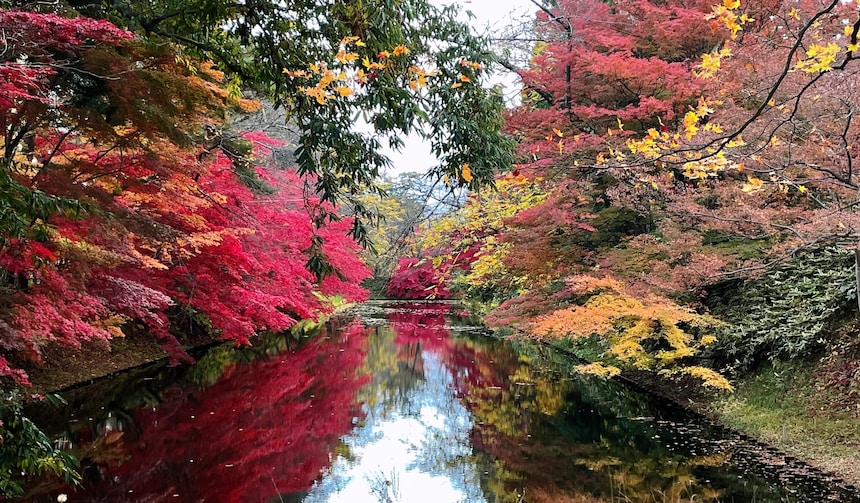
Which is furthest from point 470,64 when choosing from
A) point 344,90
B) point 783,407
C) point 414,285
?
point 414,285

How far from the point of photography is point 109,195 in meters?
7.57

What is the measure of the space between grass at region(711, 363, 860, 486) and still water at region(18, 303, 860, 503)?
27 cm

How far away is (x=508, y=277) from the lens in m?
11.6

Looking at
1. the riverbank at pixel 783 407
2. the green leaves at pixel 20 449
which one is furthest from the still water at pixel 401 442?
the green leaves at pixel 20 449

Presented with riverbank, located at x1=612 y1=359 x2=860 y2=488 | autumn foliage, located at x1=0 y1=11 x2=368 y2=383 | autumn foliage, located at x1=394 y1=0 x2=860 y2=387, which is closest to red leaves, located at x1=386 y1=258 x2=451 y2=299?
autumn foliage, located at x1=0 y1=11 x2=368 y2=383

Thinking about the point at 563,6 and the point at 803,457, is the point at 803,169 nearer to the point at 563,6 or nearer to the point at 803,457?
the point at 803,457

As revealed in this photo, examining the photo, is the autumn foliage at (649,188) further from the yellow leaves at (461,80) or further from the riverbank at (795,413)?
the yellow leaves at (461,80)

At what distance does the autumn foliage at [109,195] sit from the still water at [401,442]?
4.48 ft

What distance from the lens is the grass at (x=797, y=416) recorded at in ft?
20.0

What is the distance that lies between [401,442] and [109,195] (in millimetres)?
5032

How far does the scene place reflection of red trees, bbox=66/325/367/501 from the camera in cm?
592

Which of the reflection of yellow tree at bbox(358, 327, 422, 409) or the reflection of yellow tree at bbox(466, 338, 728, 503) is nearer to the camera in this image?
the reflection of yellow tree at bbox(466, 338, 728, 503)

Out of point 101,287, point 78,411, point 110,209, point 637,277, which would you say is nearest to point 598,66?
point 637,277

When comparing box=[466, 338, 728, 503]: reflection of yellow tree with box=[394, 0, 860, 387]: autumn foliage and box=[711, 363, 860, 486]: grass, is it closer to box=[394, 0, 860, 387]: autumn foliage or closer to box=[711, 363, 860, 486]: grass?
box=[711, 363, 860, 486]: grass
